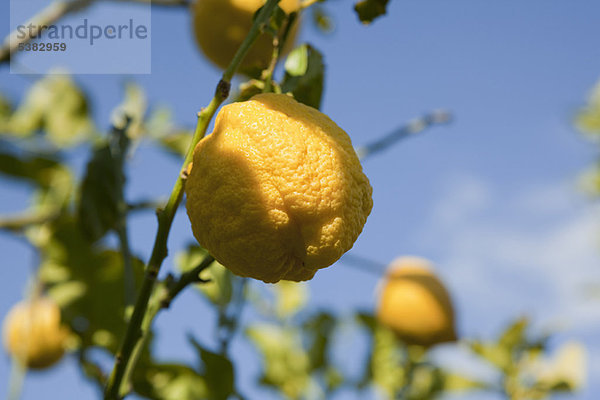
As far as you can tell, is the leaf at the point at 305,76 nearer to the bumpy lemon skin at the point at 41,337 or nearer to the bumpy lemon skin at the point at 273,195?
the bumpy lemon skin at the point at 273,195

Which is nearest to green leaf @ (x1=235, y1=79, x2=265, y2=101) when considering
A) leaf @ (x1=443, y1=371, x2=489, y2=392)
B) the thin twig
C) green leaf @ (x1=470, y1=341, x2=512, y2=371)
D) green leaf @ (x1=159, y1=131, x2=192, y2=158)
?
the thin twig

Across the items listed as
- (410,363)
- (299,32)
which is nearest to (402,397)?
(410,363)

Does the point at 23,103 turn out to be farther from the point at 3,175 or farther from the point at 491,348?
the point at 491,348

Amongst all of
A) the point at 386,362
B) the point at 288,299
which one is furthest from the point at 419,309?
the point at 288,299

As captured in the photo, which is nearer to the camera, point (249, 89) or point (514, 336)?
point (249, 89)

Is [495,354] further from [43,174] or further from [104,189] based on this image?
[43,174]

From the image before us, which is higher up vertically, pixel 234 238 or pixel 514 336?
pixel 514 336
